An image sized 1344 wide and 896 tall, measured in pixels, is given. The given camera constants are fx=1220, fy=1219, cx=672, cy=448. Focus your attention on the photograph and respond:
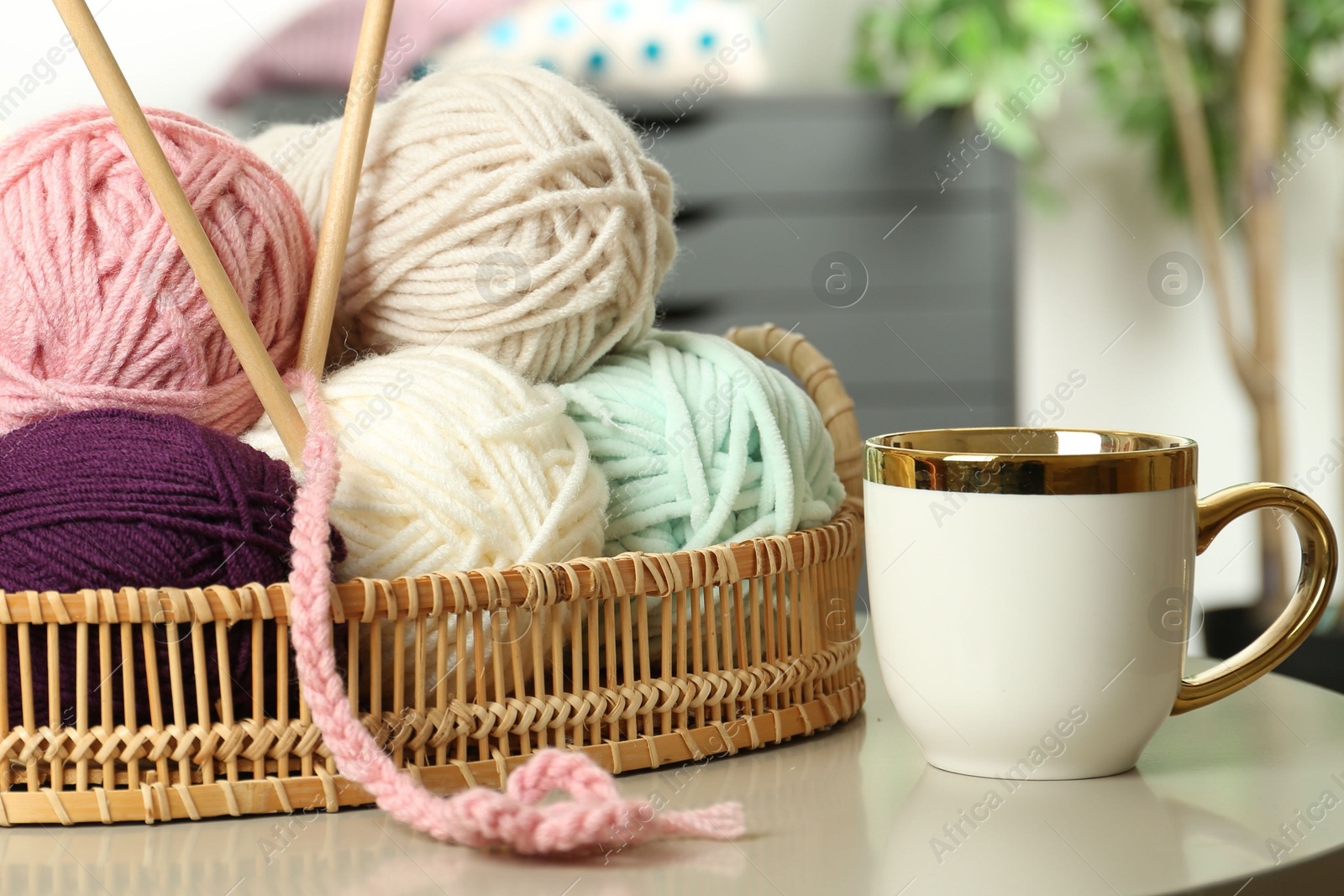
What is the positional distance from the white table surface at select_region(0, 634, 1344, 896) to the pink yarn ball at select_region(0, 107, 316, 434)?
0.16 meters

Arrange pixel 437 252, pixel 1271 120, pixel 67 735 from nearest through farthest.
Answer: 1. pixel 67 735
2. pixel 437 252
3. pixel 1271 120

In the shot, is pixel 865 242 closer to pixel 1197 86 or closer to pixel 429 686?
pixel 1197 86

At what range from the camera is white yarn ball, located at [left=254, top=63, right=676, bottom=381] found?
479 millimetres

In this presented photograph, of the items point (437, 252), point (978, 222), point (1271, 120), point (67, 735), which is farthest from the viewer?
point (978, 222)

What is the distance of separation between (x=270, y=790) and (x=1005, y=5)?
1.56 meters

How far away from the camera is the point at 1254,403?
1.46 meters

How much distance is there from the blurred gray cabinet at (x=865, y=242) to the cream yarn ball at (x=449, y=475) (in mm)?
1301

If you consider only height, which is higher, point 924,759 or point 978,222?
point 978,222

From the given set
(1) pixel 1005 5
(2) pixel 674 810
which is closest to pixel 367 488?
(2) pixel 674 810

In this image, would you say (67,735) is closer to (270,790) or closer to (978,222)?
(270,790)

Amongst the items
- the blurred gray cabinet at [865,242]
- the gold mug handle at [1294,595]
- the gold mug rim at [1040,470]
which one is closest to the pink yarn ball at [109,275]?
the gold mug rim at [1040,470]

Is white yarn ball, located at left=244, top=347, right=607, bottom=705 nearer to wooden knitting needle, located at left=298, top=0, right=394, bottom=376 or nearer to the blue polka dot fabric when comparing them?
wooden knitting needle, located at left=298, top=0, right=394, bottom=376

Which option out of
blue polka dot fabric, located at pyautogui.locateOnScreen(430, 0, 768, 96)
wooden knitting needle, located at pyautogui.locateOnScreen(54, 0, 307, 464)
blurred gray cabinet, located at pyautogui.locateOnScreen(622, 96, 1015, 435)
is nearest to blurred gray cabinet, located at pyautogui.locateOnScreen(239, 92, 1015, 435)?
blurred gray cabinet, located at pyautogui.locateOnScreen(622, 96, 1015, 435)

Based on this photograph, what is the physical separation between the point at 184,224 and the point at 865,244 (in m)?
1.47
